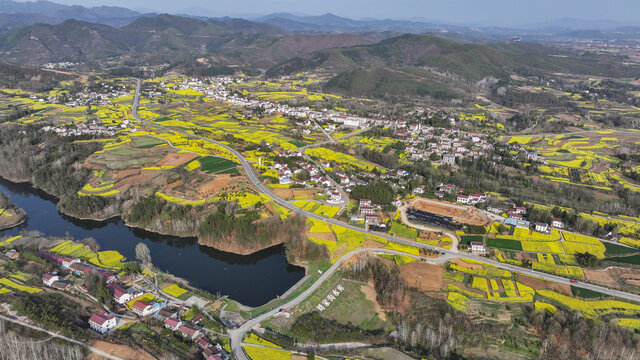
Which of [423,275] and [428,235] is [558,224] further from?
[423,275]

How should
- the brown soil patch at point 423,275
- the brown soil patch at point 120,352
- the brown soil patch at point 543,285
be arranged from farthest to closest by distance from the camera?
the brown soil patch at point 423,275 < the brown soil patch at point 543,285 < the brown soil patch at point 120,352

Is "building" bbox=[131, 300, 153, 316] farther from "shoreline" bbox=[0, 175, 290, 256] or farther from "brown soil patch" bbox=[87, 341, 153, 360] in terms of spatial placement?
"shoreline" bbox=[0, 175, 290, 256]

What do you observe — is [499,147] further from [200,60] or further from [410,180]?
[200,60]

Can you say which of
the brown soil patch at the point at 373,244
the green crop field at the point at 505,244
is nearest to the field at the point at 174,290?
the brown soil patch at the point at 373,244

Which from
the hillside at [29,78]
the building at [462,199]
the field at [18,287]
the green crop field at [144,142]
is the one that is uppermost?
the hillside at [29,78]

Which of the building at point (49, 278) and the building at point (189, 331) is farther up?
the building at point (49, 278)

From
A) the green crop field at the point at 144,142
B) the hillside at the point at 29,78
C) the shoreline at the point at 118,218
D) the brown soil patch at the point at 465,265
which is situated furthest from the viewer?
the hillside at the point at 29,78

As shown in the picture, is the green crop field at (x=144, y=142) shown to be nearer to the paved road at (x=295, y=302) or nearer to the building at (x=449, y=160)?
the paved road at (x=295, y=302)
